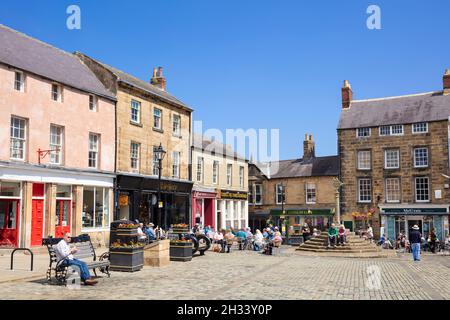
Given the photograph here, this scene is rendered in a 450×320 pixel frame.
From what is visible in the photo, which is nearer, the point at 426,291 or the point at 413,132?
the point at 426,291

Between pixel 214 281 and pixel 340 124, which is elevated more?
pixel 340 124

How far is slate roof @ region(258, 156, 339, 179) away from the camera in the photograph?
43944mm

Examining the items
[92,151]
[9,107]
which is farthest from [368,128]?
[9,107]

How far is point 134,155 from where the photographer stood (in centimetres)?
2703

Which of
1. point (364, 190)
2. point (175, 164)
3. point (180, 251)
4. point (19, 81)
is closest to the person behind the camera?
point (180, 251)

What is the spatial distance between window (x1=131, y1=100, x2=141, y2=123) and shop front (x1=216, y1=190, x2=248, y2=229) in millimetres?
11621

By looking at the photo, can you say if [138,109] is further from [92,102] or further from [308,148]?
[308,148]

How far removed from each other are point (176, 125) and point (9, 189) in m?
13.7

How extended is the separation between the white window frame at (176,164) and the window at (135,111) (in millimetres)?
4395

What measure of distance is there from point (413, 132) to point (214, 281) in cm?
3151

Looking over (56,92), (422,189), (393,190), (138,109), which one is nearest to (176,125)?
(138,109)

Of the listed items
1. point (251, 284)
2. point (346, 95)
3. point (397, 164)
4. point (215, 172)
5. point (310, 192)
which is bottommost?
point (251, 284)
